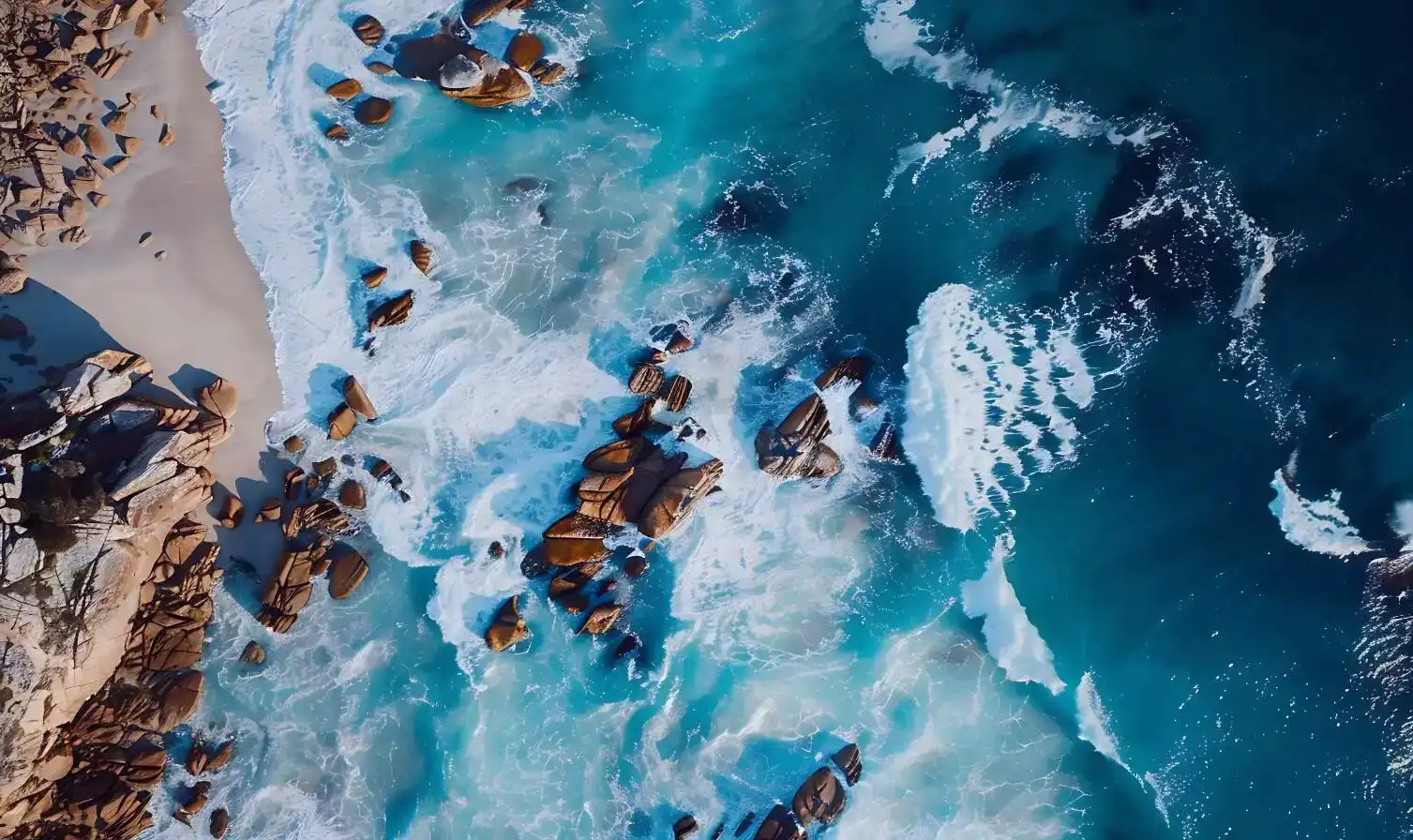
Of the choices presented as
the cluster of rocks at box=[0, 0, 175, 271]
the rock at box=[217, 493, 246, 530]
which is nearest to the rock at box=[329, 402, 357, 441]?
the rock at box=[217, 493, 246, 530]

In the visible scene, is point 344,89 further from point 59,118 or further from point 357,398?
point 357,398

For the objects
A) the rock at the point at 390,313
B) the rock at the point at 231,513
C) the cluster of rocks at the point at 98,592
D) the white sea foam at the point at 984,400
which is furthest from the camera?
the white sea foam at the point at 984,400

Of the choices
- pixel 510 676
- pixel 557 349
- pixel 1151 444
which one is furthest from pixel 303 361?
pixel 1151 444

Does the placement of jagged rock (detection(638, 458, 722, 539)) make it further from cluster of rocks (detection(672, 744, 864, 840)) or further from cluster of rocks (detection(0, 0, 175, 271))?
cluster of rocks (detection(0, 0, 175, 271))

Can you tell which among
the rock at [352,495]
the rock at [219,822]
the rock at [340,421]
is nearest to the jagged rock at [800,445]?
the rock at [352,495]

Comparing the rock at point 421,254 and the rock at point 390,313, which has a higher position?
the rock at point 421,254

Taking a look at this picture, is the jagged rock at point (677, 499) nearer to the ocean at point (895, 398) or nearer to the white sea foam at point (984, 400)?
the ocean at point (895, 398)

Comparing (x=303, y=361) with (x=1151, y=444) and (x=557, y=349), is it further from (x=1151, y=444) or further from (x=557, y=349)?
(x=1151, y=444)
